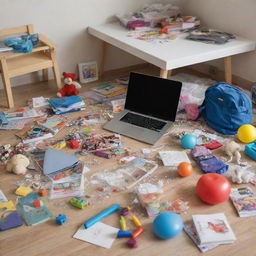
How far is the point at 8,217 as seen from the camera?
5.52 ft

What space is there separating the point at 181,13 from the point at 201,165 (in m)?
2.01

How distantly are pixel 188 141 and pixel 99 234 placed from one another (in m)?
0.87

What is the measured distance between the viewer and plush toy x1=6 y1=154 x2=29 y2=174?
6.41 ft

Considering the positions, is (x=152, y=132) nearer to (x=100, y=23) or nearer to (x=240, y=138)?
(x=240, y=138)

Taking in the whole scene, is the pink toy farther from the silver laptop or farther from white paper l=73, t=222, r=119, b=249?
white paper l=73, t=222, r=119, b=249

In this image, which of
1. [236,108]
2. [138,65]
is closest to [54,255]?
[236,108]

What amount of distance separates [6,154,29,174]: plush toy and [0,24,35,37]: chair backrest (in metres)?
1.19

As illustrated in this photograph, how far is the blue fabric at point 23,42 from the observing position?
2.60 metres

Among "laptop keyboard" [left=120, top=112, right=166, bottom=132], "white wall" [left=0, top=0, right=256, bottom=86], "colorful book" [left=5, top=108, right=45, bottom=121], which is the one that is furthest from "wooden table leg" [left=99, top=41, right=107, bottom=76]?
"laptop keyboard" [left=120, top=112, right=166, bottom=132]

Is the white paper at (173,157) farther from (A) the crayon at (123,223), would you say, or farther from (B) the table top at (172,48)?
(B) the table top at (172,48)

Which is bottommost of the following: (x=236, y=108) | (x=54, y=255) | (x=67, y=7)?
(x=54, y=255)

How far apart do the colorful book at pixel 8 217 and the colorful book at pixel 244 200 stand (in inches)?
41.6

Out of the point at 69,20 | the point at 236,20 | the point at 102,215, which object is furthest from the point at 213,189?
the point at 69,20

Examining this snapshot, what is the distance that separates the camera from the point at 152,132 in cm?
232
